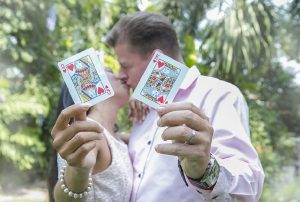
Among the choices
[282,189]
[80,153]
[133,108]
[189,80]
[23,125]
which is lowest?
[282,189]

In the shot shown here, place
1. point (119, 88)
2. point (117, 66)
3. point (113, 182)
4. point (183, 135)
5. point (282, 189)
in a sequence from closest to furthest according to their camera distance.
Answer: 1. point (183, 135)
2. point (113, 182)
3. point (119, 88)
4. point (117, 66)
5. point (282, 189)

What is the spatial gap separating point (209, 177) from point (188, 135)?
8 cm

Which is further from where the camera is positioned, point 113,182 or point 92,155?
point 113,182

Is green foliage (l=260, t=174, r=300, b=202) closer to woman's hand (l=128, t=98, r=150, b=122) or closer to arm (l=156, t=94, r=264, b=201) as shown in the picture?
woman's hand (l=128, t=98, r=150, b=122)

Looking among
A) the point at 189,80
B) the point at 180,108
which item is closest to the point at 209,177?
the point at 180,108

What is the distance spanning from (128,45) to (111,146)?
0.84 ft

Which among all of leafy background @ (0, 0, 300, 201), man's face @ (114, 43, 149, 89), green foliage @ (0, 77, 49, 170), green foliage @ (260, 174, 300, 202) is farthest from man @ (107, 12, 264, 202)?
green foliage @ (260, 174, 300, 202)

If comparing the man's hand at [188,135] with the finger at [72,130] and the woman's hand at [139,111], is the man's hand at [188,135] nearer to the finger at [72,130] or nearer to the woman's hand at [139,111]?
the finger at [72,130]

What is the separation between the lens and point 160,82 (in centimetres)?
66

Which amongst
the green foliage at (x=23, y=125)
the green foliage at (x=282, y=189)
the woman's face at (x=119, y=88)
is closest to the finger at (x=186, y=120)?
the woman's face at (x=119, y=88)

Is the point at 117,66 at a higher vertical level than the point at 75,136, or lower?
lower

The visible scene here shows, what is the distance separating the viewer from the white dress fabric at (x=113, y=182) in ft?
2.67

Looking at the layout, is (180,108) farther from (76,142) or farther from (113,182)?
(113,182)

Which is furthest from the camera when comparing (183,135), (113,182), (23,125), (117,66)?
(23,125)
